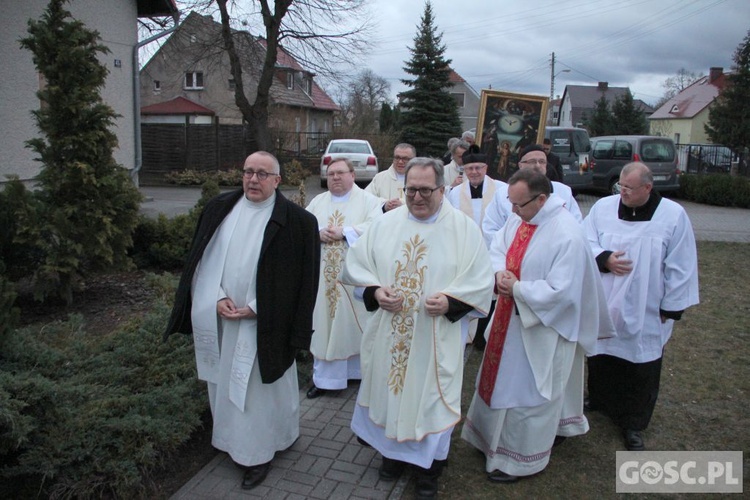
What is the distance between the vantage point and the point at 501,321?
3902 millimetres

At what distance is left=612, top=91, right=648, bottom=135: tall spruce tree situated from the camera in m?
37.5

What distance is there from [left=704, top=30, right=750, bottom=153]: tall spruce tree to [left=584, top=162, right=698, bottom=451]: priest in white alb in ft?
88.2

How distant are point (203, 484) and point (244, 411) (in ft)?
1.72

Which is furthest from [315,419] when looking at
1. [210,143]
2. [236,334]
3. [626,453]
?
[210,143]

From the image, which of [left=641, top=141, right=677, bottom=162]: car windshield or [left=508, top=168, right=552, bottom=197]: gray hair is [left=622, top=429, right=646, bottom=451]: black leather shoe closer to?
[left=508, top=168, right=552, bottom=197]: gray hair

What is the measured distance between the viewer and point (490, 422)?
393cm

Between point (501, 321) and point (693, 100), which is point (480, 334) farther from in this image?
point (693, 100)

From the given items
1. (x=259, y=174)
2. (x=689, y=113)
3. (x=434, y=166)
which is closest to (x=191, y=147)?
(x=259, y=174)

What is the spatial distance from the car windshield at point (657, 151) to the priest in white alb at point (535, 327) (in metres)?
17.1

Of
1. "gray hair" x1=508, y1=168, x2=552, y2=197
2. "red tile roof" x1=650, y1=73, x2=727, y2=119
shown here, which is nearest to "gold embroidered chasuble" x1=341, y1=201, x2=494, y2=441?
"gray hair" x1=508, y1=168, x2=552, y2=197

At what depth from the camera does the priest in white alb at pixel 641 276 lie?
4.16 metres

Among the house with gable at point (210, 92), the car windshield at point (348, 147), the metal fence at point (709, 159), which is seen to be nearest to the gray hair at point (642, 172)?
the car windshield at point (348, 147)

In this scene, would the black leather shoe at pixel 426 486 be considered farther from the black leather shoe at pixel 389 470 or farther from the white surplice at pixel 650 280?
the white surplice at pixel 650 280

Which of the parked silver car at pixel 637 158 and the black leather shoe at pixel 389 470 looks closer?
the black leather shoe at pixel 389 470
